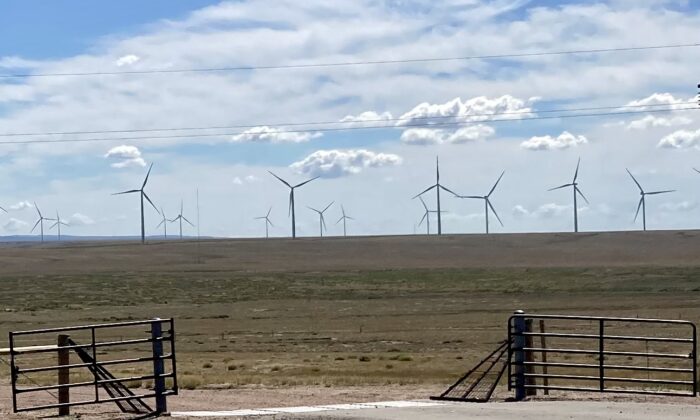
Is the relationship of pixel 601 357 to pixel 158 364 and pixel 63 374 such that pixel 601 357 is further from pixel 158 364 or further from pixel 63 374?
pixel 63 374

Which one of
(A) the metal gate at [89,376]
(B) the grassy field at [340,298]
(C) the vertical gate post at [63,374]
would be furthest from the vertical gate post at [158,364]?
(B) the grassy field at [340,298]

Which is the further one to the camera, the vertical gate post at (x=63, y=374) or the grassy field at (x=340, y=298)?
the grassy field at (x=340, y=298)

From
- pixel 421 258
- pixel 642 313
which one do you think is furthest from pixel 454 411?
pixel 421 258

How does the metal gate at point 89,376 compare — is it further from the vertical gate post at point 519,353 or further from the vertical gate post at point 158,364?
the vertical gate post at point 519,353

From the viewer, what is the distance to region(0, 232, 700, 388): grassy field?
34.7m

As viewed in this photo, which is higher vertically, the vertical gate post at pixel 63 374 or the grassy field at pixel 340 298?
the vertical gate post at pixel 63 374

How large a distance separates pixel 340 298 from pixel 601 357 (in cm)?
5410

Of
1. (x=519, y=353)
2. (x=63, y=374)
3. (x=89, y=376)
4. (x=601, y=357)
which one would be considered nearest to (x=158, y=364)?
(x=63, y=374)

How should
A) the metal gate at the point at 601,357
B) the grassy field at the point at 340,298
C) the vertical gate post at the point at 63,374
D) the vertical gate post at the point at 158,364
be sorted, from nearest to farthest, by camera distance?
1. the vertical gate post at the point at 158,364
2. the vertical gate post at the point at 63,374
3. the metal gate at the point at 601,357
4. the grassy field at the point at 340,298

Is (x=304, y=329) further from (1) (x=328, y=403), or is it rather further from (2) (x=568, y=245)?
(2) (x=568, y=245)

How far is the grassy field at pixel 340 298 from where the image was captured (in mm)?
34656

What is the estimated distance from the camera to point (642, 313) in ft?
177

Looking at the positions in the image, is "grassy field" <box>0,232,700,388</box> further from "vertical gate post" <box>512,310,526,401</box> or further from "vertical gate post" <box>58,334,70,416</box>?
"vertical gate post" <box>512,310,526,401</box>

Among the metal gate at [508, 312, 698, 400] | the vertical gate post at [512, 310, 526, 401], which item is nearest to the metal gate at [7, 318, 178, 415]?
the vertical gate post at [512, 310, 526, 401]
